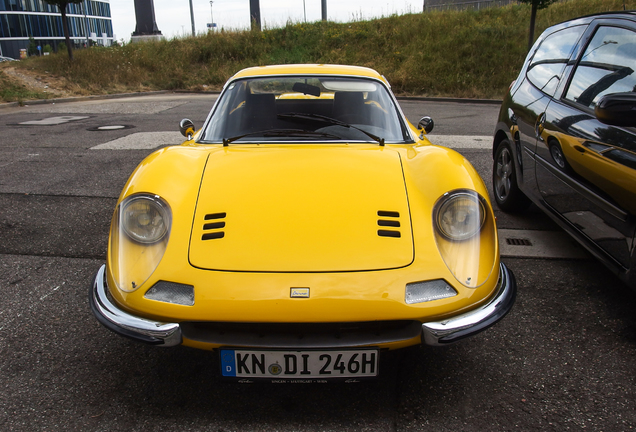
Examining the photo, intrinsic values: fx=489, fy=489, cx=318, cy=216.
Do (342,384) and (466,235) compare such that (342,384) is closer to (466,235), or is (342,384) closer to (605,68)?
(466,235)

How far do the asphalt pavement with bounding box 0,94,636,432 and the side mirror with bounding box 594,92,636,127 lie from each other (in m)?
1.06

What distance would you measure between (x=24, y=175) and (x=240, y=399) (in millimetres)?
4850

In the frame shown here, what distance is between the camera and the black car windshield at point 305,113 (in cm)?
292

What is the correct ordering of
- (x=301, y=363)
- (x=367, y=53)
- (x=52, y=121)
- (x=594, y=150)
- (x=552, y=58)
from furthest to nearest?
(x=367, y=53) < (x=52, y=121) < (x=552, y=58) < (x=594, y=150) < (x=301, y=363)

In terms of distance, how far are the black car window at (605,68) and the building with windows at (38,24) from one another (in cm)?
5758

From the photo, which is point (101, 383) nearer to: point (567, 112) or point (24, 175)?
point (567, 112)

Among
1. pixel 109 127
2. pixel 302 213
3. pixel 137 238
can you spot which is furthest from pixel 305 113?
pixel 109 127

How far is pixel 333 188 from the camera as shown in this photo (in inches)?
90.0

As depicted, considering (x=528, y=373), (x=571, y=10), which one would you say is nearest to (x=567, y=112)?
(x=528, y=373)

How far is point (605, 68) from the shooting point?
2910 mm

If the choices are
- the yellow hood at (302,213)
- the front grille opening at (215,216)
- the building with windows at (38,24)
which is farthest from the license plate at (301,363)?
the building with windows at (38,24)

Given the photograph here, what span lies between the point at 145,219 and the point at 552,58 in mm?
3220

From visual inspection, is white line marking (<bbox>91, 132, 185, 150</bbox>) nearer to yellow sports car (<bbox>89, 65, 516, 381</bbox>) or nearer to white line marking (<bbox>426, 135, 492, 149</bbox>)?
white line marking (<bbox>426, 135, 492, 149</bbox>)

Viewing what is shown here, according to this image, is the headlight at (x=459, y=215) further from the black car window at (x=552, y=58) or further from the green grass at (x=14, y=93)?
the green grass at (x=14, y=93)
